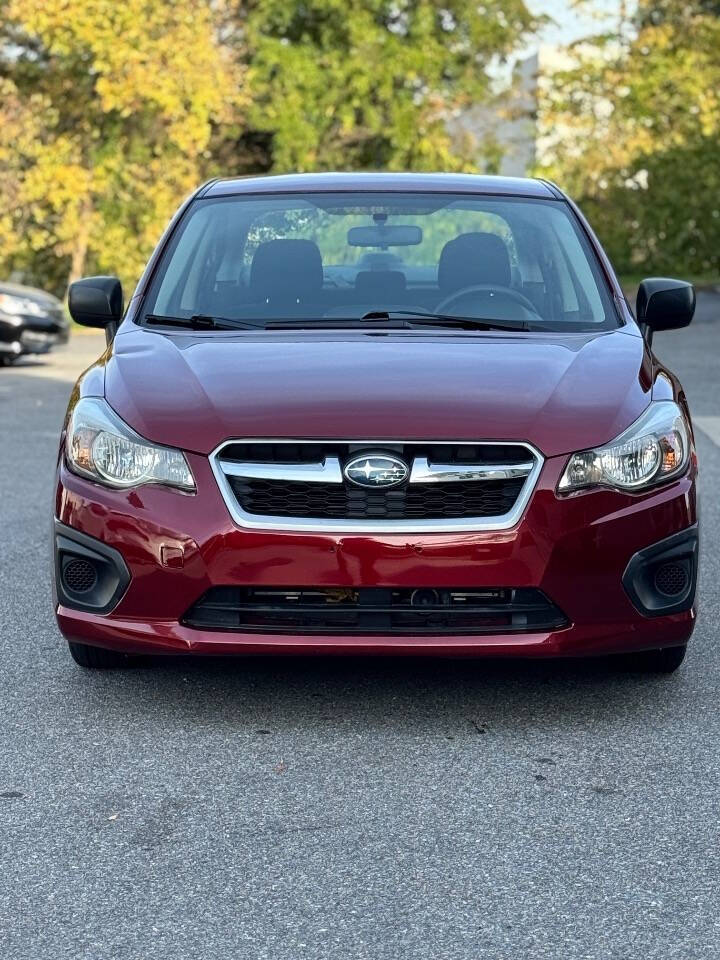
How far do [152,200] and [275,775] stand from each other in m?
26.6

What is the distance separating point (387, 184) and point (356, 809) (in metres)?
3.01

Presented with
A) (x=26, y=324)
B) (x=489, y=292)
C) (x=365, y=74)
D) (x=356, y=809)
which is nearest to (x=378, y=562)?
(x=356, y=809)

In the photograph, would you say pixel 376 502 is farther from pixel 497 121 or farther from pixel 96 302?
pixel 497 121

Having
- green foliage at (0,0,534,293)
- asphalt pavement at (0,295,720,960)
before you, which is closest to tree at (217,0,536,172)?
green foliage at (0,0,534,293)

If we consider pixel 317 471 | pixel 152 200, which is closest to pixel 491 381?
pixel 317 471

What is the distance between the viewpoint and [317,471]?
479cm

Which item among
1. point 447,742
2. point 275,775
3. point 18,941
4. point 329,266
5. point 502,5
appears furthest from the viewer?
point 502,5

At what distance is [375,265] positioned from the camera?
6191 mm

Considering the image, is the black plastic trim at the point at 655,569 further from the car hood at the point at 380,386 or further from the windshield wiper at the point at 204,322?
the windshield wiper at the point at 204,322

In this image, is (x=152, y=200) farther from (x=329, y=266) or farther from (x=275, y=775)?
(x=275, y=775)

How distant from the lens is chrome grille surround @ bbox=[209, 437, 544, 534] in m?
4.74

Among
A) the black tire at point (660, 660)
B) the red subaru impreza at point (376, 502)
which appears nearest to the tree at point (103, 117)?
the red subaru impreza at point (376, 502)

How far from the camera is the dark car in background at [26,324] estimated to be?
18719mm

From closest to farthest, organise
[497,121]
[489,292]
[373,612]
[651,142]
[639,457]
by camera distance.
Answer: [373,612], [639,457], [489,292], [651,142], [497,121]
